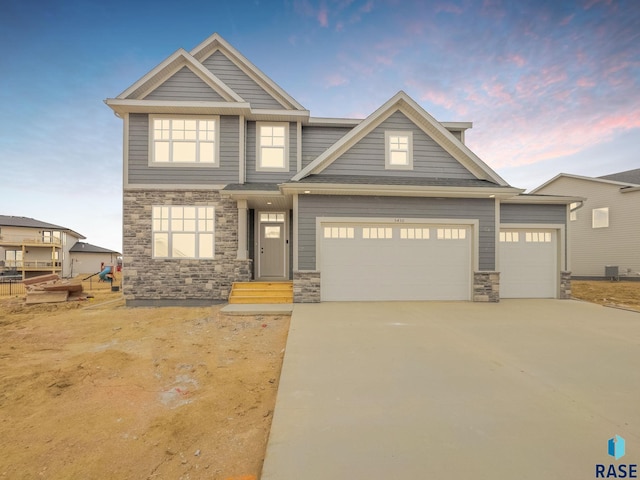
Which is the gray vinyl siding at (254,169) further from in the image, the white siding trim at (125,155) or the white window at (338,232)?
the white siding trim at (125,155)

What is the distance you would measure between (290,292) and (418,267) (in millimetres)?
4359

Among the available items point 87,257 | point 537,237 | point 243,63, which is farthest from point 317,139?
point 87,257

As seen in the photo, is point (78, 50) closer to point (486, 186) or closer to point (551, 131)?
point (486, 186)

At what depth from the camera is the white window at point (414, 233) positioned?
8930mm

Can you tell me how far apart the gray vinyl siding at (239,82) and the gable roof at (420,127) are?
3279mm

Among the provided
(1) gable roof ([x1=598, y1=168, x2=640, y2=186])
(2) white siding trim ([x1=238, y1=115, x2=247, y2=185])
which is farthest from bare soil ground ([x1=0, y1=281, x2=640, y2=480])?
(1) gable roof ([x1=598, y1=168, x2=640, y2=186])

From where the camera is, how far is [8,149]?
2536 centimetres

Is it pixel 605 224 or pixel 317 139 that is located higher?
pixel 317 139

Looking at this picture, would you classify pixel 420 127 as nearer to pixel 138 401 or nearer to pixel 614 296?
pixel 138 401

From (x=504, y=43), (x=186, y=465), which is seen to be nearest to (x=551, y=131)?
(x=504, y=43)

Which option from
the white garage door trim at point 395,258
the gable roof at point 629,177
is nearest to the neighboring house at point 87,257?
the white garage door trim at point 395,258

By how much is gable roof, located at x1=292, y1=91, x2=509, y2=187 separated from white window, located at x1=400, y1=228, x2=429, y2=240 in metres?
2.99

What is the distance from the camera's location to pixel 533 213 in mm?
9734

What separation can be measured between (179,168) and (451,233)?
978 cm
